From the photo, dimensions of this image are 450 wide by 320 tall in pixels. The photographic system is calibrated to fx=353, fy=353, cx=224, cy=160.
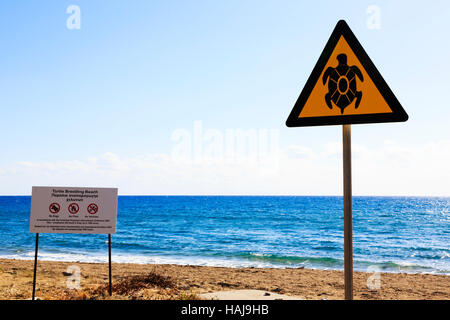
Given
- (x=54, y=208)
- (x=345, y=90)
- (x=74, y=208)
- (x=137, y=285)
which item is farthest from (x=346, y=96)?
(x=137, y=285)

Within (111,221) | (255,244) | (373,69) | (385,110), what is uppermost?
(373,69)

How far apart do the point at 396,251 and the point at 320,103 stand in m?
29.1

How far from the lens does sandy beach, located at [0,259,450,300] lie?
839 centimetres

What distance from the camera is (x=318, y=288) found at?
11469 millimetres

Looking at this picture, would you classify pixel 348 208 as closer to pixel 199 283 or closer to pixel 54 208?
pixel 54 208

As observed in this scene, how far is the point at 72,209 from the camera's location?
7.52 m

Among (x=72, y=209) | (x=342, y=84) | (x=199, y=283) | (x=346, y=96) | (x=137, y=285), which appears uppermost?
(x=342, y=84)

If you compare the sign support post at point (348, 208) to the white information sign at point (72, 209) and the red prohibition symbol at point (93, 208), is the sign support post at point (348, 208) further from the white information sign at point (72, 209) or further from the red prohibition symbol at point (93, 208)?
the red prohibition symbol at point (93, 208)

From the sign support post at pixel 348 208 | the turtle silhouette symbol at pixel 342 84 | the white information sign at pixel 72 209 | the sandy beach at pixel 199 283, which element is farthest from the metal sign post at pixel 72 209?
the turtle silhouette symbol at pixel 342 84

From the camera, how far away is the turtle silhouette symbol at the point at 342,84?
287 centimetres

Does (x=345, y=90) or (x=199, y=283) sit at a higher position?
(x=345, y=90)

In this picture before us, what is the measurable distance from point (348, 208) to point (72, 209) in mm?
6291
